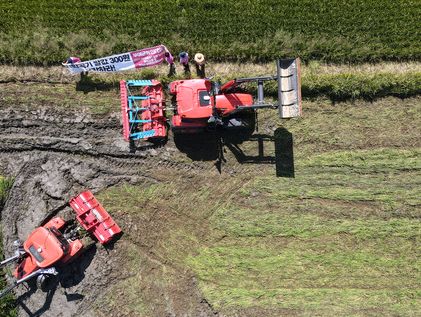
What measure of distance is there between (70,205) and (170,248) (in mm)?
3210

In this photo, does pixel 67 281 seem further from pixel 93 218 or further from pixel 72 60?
pixel 72 60

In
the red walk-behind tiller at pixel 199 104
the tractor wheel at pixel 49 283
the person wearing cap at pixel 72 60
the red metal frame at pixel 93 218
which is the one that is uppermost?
the person wearing cap at pixel 72 60

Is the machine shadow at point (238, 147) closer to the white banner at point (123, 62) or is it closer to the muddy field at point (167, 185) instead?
the muddy field at point (167, 185)

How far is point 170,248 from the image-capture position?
492 inches

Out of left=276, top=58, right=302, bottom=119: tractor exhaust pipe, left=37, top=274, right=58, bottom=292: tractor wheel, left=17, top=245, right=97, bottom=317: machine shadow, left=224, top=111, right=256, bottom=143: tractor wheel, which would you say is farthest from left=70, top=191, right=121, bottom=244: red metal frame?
left=276, top=58, right=302, bottom=119: tractor exhaust pipe

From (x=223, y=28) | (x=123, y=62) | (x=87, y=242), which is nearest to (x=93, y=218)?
(x=87, y=242)

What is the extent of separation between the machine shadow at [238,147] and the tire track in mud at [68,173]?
34 cm

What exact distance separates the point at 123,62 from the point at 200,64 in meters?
2.33

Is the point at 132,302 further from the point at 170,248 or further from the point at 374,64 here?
the point at 374,64

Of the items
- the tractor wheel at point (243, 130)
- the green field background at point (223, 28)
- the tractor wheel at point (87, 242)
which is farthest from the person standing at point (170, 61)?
the tractor wheel at point (87, 242)

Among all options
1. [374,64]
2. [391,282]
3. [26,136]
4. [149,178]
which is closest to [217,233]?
[149,178]

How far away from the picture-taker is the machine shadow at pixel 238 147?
12680 mm

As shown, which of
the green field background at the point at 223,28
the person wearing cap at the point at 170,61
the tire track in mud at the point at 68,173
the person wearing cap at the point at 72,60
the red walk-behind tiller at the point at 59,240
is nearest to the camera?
the red walk-behind tiller at the point at 59,240

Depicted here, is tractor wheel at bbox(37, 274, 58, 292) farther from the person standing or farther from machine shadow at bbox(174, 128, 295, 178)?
the person standing
